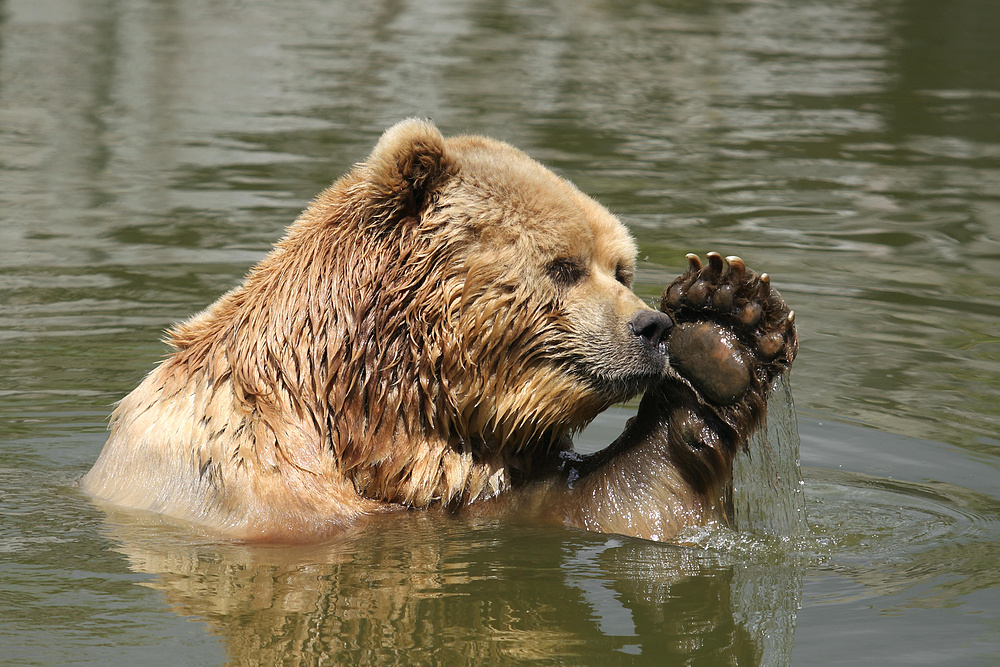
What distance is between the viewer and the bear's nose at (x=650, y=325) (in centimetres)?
526

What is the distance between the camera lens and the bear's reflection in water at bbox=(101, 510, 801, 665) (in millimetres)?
4496

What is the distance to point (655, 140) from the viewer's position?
1489cm

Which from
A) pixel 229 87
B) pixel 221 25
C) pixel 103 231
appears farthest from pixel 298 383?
pixel 221 25

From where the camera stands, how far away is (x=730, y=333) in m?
5.31

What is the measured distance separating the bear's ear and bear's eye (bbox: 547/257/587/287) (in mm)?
559

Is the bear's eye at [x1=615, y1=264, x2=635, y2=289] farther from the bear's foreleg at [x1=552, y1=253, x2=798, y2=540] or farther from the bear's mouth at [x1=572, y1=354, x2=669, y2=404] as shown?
the bear's mouth at [x1=572, y1=354, x2=669, y2=404]

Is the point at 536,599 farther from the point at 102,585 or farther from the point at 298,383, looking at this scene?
the point at 102,585

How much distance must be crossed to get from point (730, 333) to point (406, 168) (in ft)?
4.65

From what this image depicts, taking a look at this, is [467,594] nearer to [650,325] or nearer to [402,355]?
[402,355]

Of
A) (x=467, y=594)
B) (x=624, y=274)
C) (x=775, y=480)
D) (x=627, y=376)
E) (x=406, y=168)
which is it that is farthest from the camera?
(x=775, y=480)

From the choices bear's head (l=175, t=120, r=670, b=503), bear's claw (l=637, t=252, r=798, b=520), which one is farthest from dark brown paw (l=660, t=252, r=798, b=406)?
bear's head (l=175, t=120, r=670, b=503)

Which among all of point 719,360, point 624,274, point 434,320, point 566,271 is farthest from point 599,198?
point 434,320

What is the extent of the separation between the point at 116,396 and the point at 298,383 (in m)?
2.74

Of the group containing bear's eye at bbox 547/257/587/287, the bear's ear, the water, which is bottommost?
the water
